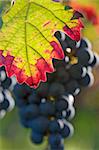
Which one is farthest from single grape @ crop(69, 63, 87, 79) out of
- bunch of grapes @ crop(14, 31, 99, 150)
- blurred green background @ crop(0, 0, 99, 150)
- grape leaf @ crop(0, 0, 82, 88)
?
blurred green background @ crop(0, 0, 99, 150)

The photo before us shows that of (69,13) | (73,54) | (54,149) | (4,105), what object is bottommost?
(54,149)

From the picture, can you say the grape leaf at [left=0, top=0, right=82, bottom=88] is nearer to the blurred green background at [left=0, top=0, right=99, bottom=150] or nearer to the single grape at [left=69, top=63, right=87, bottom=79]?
the single grape at [left=69, top=63, right=87, bottom=79]

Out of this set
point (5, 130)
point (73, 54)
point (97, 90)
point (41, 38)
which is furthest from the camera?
Result: point (5, 130)

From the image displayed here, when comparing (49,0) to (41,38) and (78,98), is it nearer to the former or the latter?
(41,38)

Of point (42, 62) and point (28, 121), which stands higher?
point (42, 62)

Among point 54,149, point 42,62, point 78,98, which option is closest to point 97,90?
point 78,98

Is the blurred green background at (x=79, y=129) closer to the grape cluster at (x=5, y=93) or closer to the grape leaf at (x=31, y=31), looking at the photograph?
the grape cluster at (x=5, y=93)

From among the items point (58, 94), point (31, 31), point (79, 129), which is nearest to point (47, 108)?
point (58, 94)

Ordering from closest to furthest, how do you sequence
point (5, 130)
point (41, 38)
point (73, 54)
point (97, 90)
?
point (41, 38)
point (73, 54)
point (97, 90)
point (5, 130)
